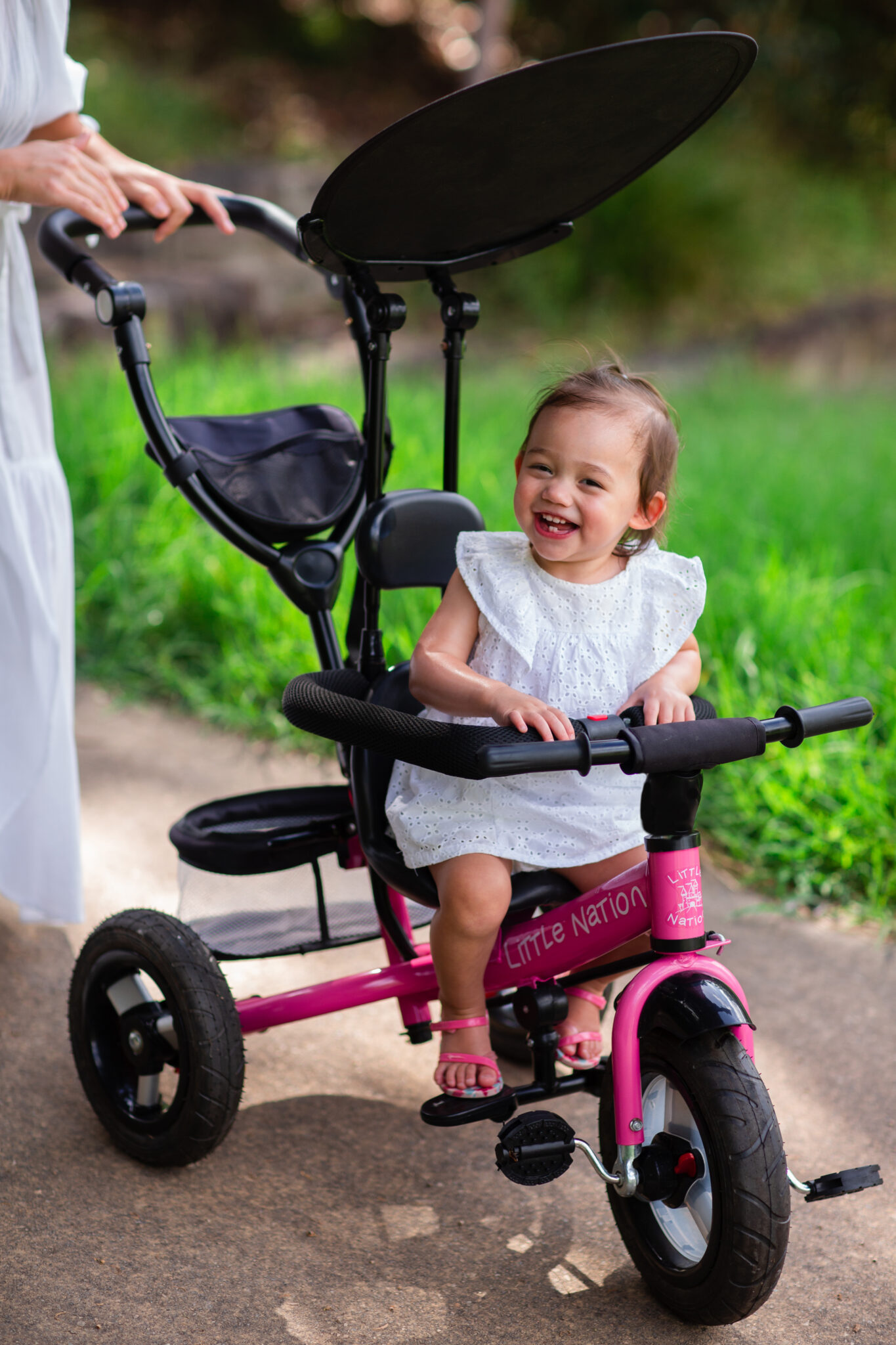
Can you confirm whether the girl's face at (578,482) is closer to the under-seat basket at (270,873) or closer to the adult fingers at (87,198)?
the under-seat basket at (270,873)

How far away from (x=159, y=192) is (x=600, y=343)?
36.5 inches

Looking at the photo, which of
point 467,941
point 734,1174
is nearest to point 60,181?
point 467,941

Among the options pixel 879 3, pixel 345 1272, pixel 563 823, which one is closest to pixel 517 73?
pixel 563 823

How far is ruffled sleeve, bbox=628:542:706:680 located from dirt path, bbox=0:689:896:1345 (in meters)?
0.86

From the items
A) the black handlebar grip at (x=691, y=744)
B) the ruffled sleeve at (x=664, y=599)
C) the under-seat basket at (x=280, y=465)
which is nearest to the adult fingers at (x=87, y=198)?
the under-seat basket at (x=280, y=465)

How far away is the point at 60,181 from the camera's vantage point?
2.07 metres

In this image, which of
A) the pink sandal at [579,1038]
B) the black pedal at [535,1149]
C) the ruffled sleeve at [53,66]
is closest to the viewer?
the black pedal at [535,1149]

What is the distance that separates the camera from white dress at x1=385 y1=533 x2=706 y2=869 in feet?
5.89

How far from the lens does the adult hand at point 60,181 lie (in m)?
2.07

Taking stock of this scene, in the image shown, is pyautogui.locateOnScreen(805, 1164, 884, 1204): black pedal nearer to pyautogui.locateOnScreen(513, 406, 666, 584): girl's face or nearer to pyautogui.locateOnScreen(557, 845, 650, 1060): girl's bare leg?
pyautogui.locateOnScreen(557, 845, 650, 1060): girl's bare leg

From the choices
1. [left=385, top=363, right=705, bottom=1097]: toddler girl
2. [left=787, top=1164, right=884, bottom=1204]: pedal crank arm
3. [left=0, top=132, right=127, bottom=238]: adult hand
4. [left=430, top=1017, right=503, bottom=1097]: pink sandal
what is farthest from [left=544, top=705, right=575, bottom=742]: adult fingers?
[left=0, top=132, right=127, bottom=238]: adult hand

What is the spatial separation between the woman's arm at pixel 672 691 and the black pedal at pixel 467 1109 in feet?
1.86

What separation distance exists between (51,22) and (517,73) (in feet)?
3.38

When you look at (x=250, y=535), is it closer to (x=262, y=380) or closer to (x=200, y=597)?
(x=200, y=597)
